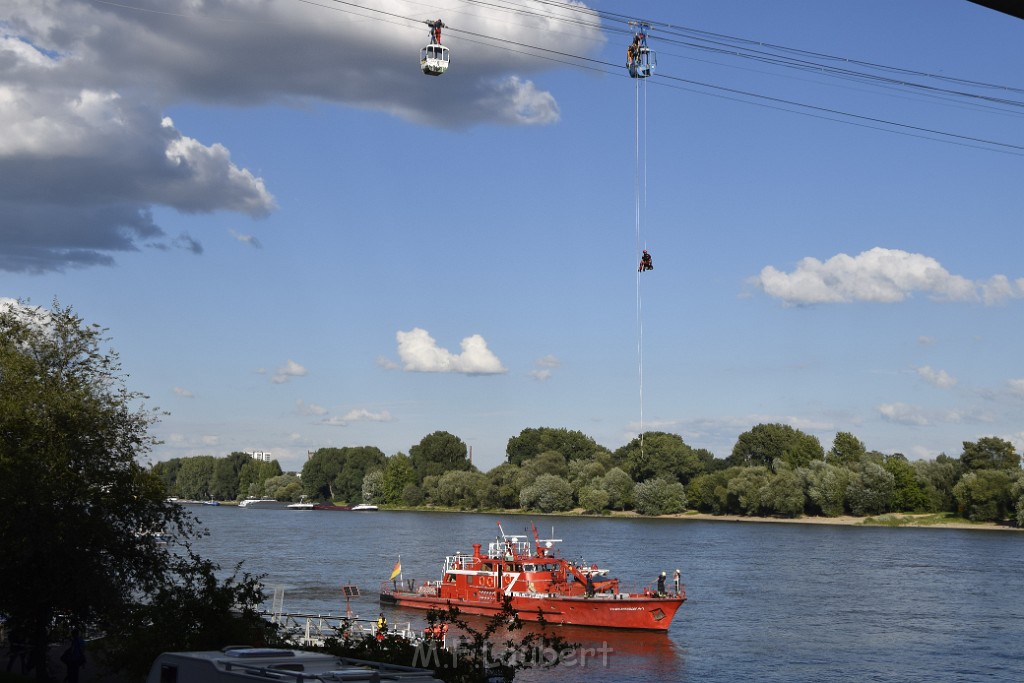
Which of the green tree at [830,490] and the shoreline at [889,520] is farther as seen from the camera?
the green tree at [830,490]

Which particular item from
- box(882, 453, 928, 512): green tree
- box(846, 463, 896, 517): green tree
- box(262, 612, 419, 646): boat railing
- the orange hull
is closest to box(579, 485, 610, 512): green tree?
box(846, 463, 896, 517): green tree

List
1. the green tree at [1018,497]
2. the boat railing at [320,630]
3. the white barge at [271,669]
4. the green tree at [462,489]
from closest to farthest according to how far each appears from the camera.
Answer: the white barge at [271,669]
the boat railing at [320,630]
the green tree at [1018,497]
the green tree at [462,489]

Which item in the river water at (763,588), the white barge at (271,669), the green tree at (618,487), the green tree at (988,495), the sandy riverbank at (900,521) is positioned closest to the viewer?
the white barge at (271,669)

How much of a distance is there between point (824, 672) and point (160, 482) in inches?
1293

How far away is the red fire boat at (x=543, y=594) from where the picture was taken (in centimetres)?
6638

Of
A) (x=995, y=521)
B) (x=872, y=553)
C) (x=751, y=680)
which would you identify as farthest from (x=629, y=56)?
(x=995, y=521)

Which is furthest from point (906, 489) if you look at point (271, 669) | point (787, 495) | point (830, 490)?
point (271, 669)

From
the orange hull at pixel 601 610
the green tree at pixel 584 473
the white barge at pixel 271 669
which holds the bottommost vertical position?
the orange hull at pixel 601 610

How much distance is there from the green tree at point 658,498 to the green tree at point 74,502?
13403 cm

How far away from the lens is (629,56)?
33.9 metres

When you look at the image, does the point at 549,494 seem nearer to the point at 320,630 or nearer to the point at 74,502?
the point at 320,630

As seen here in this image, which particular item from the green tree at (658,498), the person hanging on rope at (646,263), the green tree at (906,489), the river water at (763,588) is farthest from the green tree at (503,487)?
the person hanging on rope at (646,263)

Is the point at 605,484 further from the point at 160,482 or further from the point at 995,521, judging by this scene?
the point at 160,482

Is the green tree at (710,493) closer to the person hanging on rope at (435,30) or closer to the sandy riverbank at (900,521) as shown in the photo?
the sandy riverbank at (900,521)
